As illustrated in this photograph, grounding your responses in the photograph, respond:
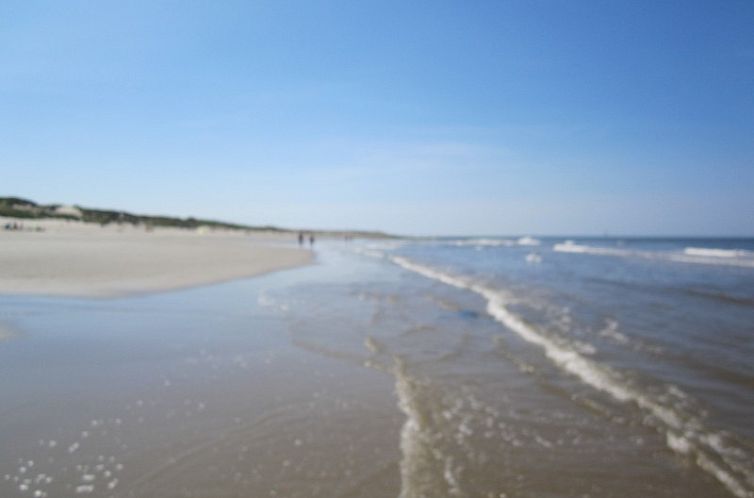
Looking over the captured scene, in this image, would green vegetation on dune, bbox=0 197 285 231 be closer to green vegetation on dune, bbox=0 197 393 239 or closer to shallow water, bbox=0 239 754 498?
green vegetation on dune, bbox=0 197 393 239

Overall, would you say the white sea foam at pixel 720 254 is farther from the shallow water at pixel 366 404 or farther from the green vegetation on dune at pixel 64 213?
the green vegetation on dune at pixel 64 213

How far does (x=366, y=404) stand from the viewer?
5.15 meters

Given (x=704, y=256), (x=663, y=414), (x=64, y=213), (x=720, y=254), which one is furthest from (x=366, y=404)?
(x=64, y=213)

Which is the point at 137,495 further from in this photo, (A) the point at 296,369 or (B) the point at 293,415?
(A) the point at 296,369

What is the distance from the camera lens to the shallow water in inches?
140

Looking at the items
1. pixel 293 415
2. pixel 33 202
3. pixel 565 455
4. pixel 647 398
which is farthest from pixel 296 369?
pixel 33 202

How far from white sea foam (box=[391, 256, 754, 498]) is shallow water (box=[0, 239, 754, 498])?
1.1 inches

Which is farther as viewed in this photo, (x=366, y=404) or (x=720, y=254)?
(x=720, y=254)

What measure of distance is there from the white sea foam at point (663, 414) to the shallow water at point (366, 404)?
0.09 feet

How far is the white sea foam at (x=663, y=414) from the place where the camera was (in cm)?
388

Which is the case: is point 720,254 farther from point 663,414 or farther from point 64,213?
point 64,213

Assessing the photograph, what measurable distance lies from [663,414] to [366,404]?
3.58 meters

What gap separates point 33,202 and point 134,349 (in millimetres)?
87826

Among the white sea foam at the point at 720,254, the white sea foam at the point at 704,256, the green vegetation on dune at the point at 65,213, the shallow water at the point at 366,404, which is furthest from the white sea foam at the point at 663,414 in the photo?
the green vegetation on dune at the point at 65,213
